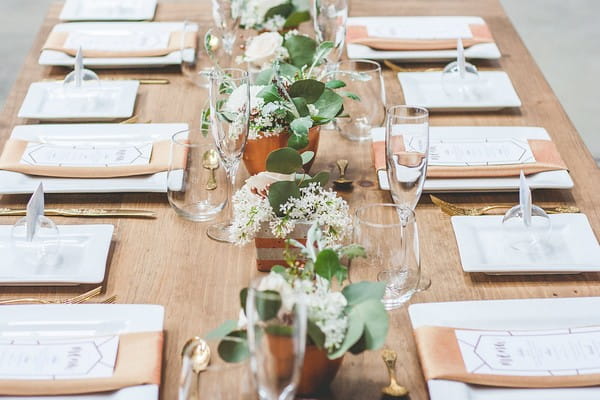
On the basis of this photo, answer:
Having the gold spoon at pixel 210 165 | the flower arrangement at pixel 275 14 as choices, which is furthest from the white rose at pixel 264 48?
the gold spoon at pixel 210 165

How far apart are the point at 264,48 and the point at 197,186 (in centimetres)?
58

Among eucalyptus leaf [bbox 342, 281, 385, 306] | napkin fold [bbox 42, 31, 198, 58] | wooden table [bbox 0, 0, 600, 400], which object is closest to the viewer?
eucalyptus leaf [bbox 342, 281, 385, 306]

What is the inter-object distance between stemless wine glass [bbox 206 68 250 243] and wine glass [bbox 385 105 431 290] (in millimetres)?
263

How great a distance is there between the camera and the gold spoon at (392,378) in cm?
117

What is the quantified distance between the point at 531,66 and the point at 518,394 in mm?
1395

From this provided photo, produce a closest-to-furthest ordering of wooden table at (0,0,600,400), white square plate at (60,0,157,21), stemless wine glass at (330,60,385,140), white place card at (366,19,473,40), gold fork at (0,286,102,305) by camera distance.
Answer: wooden table at (0,0,600,400), gold fork at (0,286,102,305), stemless wine glass at (330,60,385,140), white place card at (366,19,473,40), white square plate at (60,0,157,21)

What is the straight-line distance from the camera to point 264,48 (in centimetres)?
210

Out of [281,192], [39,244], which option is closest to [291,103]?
[281,192]

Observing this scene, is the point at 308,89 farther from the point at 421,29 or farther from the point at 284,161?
the point at 421,29

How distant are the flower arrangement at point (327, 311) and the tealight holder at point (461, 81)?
3.54 ft

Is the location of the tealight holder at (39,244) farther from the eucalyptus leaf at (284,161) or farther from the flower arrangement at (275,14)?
the flower arrangement at (275,14)

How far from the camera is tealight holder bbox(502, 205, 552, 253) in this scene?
1.53 meters

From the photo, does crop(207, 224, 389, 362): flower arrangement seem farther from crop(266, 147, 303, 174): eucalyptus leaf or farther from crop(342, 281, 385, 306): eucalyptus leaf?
crop(266, 147, 303, 174): eucalyptus leaf

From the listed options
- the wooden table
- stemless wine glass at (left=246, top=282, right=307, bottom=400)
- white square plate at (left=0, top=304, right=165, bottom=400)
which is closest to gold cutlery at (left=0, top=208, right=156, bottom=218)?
the wooden table
